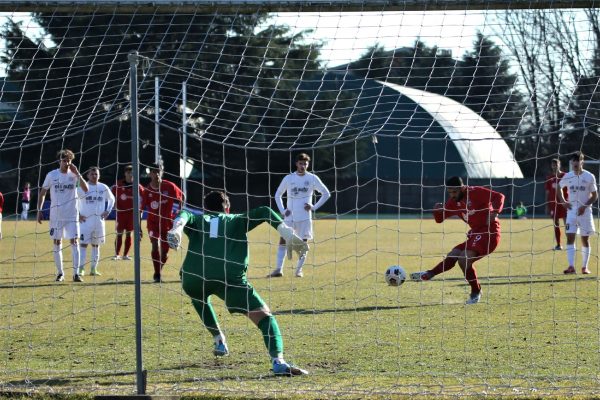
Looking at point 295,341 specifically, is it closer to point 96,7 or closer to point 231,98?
point 231,98

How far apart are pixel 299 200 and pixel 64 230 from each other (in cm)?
360

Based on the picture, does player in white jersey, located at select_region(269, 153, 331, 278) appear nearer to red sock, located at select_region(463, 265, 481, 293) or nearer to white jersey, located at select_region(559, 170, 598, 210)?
white jersey, located at select_region(559, 170, 598, 210)

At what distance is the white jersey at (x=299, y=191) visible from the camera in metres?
15.2

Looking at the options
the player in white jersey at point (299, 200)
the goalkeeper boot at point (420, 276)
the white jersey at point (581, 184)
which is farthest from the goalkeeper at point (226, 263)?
the white jersey at point (581, 184)

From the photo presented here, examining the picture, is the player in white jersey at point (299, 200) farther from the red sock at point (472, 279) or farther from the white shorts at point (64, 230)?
the red sock at point (472, 279)

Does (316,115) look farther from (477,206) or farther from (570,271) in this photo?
(570,271)

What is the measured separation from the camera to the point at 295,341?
8.83 meters

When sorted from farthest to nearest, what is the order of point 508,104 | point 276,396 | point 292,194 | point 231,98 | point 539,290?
point 292,194 → point 539,290 → point 231,98 → point 508,104 → point 276,396

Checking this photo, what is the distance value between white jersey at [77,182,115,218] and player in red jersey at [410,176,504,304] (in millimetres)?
6695

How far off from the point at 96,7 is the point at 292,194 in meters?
8.04

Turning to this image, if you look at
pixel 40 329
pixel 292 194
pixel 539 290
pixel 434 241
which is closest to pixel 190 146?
pixel 434 241

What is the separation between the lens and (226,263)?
7.35 m

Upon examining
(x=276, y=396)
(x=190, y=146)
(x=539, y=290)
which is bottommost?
(x=276, y=396)

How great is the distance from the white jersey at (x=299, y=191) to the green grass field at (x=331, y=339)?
1201 mm
